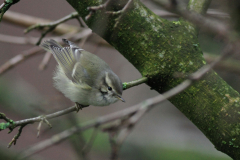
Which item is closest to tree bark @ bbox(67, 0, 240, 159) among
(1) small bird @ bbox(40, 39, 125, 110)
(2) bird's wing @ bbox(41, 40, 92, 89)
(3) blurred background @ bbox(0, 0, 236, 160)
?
(1) small bird @ bbox(40, 39, 125, 110)

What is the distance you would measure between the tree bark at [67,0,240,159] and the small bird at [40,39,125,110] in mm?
591

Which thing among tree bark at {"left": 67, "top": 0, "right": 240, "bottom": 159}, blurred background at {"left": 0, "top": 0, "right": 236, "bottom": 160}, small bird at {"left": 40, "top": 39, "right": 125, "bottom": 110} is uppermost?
tree bark at {"left": 67, "top": 0, "right": 240, "bottom": 159}

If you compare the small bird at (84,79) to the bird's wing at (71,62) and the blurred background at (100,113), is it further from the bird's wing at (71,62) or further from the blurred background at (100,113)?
the blurred background at (100,113)

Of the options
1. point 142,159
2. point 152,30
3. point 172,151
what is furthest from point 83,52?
point 172,151

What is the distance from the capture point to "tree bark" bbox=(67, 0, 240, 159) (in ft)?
6.63

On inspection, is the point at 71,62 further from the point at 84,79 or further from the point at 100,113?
the point at 100,113

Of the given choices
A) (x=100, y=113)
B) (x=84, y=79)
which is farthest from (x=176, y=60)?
(x=100, y=113)

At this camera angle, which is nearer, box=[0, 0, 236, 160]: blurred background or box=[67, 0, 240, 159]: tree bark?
box=[67, 0, 240, 159]: tree bark

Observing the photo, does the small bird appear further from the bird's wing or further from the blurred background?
the blurred background

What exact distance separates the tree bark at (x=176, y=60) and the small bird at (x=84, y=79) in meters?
0.59

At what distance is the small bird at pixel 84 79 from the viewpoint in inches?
113

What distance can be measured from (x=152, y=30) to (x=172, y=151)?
4.09m

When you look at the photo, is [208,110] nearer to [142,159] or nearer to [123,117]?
[123,117]

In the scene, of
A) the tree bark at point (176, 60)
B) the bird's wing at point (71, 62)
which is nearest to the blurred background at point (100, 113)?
→ the bird's wing at point (71, 62)
